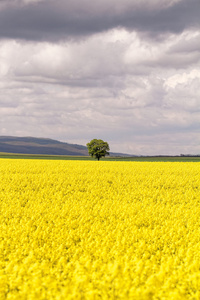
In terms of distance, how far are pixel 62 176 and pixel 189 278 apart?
59.3ft

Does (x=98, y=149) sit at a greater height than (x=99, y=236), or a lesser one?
greater

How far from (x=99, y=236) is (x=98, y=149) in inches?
2575

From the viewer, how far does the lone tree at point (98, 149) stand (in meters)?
74.4

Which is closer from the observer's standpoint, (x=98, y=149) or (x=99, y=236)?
(x=99, y=236)

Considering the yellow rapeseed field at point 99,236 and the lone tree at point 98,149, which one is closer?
the yellow rapeseed field at point 99,236

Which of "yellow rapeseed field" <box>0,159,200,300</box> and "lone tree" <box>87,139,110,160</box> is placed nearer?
"yellow rapeseed field" <box>0,159,200,300</box>

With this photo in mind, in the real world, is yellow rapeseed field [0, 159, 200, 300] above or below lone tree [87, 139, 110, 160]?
below

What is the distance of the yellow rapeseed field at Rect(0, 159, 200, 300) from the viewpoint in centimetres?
543

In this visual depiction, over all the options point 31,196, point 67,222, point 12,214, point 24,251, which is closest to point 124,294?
point 24,251

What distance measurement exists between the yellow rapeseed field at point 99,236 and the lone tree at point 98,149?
158 feet

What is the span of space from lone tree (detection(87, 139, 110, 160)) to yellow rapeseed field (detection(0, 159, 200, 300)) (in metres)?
48.2

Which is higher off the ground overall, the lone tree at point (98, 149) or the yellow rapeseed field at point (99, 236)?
the lone tree at point (98, 149)

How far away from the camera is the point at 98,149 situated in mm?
75062

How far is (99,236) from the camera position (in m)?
9.75
